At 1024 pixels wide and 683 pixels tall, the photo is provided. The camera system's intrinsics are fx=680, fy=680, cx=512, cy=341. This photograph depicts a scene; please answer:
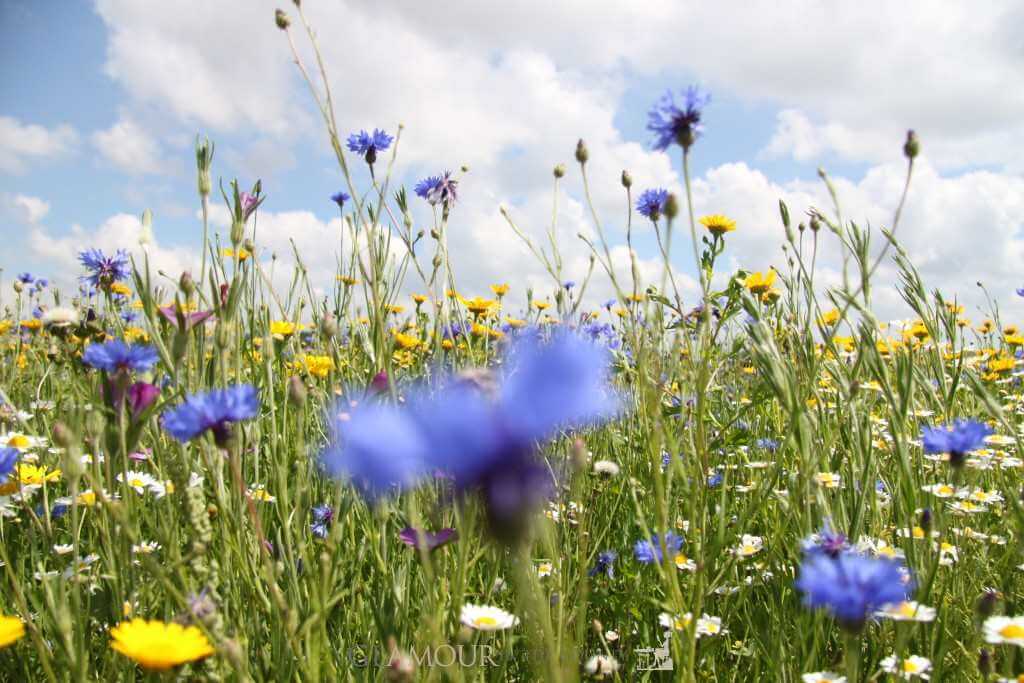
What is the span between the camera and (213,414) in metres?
0.90

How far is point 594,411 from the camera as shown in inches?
18.7

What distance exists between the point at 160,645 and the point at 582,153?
1359mm

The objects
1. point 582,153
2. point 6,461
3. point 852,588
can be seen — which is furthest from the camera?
point 582,153

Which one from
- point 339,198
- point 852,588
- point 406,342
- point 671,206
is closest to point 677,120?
point 671,206

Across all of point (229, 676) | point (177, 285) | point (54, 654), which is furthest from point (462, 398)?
point (54, 654)

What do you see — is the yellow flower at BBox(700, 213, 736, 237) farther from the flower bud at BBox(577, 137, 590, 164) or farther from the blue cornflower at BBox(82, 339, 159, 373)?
the blue cornflower at BBox(82, 339, 159, 373)

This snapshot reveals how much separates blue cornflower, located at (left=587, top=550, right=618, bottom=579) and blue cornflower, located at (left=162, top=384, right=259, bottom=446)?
1.13 m

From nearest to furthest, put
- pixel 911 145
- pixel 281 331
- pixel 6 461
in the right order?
pixel 6 461
pixel 911 145
pixel 281 331

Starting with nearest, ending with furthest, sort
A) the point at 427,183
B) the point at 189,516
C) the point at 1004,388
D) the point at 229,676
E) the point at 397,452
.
A: 1. the point at 397,452
2. the point at 189,516
3. the point at 229,676
4. the point at 427,183
5. the point at 1004,388

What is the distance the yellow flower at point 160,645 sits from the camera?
75 cm

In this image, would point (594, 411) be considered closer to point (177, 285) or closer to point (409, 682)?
point (409, 682)

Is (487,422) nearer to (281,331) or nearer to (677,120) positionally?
(677,120)

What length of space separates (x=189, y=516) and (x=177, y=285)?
0.58 metres

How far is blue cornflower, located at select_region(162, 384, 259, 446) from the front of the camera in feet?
2.86
